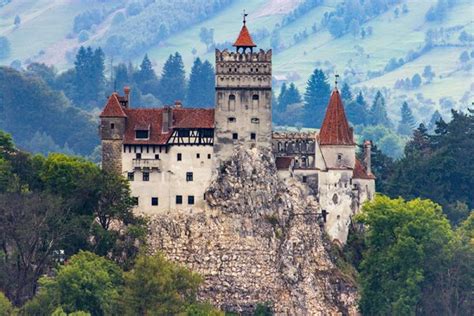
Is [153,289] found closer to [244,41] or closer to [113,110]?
[113,110]

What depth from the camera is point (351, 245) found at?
12406cm

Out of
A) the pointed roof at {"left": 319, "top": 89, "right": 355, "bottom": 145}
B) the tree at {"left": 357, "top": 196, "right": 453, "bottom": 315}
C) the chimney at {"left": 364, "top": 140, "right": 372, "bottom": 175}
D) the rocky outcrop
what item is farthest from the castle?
→ the chimney at {"left": 364, "top": 140, "right": 372, "bottom": 175}

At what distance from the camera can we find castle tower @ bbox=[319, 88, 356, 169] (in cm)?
12250

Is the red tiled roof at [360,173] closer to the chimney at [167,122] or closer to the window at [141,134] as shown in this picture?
the chimney at [167,122]

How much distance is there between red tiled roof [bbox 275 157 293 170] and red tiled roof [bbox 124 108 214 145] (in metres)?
4.11

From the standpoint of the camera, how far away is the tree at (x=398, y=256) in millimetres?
121562

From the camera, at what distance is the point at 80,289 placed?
115m

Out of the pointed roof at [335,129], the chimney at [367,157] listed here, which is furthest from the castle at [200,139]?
the chimney at [367,157]

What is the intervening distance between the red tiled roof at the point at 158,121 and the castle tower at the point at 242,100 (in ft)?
3.07

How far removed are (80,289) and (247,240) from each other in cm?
986

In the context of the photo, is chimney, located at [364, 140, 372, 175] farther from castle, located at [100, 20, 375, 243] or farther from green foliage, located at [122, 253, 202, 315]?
green foliage, located at [122, 253, 202, 315]

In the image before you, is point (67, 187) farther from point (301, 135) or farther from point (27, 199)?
point (301, 135)

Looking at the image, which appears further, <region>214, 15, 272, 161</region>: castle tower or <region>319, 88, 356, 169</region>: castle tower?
<region>319, 88, 356, 169</region>: castle tower

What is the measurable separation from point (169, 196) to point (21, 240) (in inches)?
324
